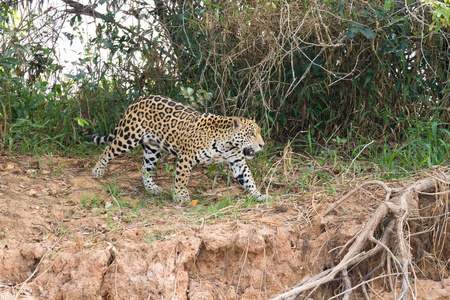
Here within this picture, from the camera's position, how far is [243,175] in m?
5.90

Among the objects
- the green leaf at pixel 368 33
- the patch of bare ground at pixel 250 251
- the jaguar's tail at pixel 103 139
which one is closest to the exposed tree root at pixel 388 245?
the patch of bare ground at pixel 250 251

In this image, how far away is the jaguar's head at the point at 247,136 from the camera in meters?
5.73

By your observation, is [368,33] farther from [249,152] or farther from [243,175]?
[243,175]

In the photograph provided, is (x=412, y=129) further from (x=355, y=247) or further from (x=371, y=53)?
(x=355, y=247)

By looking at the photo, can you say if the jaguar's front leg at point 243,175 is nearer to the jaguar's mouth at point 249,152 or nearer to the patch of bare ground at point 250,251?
the jaguar's mouth at point 249,152

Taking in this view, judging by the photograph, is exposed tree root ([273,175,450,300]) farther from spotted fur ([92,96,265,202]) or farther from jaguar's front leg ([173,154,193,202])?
jaguar's front leg ([173,154,193,202])

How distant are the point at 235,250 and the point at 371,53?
12.3ft

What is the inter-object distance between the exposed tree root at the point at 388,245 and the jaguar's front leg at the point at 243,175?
1.71 metres

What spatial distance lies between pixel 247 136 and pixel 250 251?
1872mm

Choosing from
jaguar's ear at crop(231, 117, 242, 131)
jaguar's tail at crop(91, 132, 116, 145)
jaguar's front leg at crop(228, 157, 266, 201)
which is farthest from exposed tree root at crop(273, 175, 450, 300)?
jaguar's tail at crop(91, 132, 116, 145)

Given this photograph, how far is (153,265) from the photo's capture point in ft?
13.1

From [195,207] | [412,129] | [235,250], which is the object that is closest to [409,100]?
[412,129]

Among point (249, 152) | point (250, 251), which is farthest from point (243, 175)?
point (250, 251)

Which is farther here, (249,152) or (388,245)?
(249,152)
